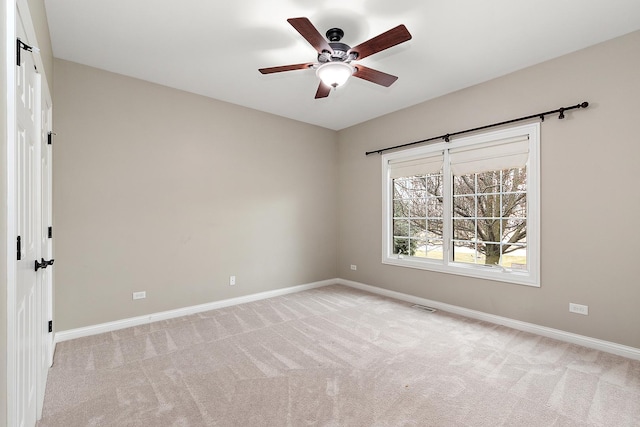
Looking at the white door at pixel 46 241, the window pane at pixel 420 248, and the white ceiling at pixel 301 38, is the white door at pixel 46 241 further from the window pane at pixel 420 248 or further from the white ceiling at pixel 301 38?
the window pane at pixel 420 248

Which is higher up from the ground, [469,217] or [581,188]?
[581,188]

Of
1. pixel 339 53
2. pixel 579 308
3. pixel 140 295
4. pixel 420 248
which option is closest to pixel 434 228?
pixel 420 248

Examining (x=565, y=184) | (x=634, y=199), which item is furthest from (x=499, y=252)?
(x=634, y=199)

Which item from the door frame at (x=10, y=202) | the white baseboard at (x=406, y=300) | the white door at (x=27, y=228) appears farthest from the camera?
the white baseboard at (x=406, y=300)

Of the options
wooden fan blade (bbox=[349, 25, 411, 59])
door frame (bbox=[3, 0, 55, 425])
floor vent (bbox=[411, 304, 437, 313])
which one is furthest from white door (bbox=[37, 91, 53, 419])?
floor vent (bbox=[411, 304, 437, 313])

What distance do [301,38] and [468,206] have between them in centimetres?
284

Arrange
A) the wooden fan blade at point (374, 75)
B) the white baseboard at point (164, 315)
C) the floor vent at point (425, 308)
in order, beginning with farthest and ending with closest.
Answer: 1. the floor vent at point (425, 308)
2. the white baseboard at point (164, 315)
3. the wooden fan blade at point (374, 75)

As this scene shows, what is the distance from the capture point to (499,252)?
3678 millimetres

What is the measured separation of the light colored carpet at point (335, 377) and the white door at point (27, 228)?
0.53 metres

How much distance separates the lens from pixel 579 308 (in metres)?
3.01

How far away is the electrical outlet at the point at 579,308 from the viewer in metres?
2.96

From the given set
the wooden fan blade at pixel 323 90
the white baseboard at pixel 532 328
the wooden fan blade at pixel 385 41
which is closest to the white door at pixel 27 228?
the wooden fan blade at pixel 385 41

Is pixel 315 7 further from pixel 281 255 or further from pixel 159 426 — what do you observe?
pixel 281 255

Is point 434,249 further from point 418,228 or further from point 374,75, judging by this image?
point 374,75
